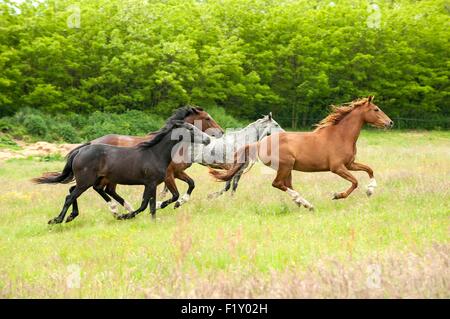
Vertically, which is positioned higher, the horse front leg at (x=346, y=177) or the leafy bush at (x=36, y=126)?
the horse front leg at (x=346, y=177)

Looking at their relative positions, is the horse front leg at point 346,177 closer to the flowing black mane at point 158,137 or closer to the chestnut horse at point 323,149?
the chestnut horse at point 323,149

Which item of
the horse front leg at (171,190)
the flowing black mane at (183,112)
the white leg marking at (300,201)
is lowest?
the horse front leg at (171,190)

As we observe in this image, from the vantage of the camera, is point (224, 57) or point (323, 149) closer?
point (323, 149)

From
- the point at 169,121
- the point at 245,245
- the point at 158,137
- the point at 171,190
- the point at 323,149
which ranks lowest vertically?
the point at 171,190

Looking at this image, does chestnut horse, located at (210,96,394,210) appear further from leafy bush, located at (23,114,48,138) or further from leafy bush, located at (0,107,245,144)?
leafy bush, located at (23,114,48,138)

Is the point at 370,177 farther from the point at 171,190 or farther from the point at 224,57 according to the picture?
the point at 224,57

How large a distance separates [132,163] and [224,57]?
28.5 metres

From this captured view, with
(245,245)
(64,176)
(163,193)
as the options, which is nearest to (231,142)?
(163,193)

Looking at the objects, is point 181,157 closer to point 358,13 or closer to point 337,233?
point 337,233

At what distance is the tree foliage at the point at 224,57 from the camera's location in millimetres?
33844

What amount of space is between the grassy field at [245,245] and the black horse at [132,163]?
0.60 m

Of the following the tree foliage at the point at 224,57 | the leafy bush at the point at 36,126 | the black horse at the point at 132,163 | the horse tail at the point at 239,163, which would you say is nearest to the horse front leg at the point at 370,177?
the horse tail at the point at 239,163

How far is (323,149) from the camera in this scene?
1061 centimetres
